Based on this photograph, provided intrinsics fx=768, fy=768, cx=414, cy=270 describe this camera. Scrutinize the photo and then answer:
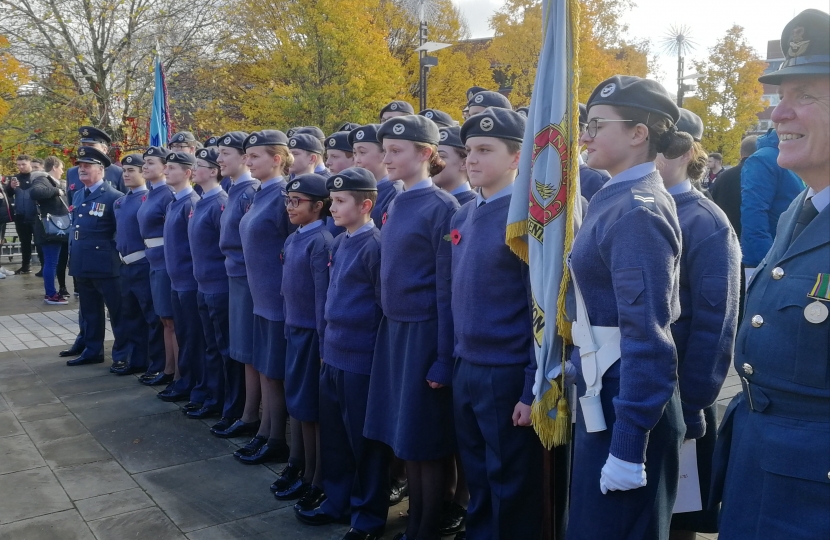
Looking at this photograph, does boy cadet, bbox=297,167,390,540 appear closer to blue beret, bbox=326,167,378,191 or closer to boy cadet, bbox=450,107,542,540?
blue beret, bbox=326,167,378,191

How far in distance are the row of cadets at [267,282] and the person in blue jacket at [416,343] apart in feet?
4.17

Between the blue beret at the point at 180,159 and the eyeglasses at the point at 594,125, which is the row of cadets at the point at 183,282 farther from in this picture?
the eyeglasses at the point at 594,125

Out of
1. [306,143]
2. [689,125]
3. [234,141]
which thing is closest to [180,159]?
[234,141]

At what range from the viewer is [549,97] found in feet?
10.1

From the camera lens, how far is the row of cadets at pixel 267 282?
4.94 meters

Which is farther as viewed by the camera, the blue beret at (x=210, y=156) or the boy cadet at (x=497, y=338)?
the blue beret at (x=210, y=156)

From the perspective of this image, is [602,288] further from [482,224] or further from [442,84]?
[442,84]

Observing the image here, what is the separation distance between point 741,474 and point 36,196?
11351mm

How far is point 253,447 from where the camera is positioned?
204 inches

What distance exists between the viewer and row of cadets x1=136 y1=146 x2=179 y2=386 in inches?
264

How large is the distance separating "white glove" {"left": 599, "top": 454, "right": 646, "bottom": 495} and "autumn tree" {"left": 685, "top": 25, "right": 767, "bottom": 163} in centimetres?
2997

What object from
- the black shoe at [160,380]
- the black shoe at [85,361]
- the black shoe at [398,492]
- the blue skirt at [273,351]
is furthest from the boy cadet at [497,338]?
the black shoe at [85,361]

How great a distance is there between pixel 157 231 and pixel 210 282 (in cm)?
125

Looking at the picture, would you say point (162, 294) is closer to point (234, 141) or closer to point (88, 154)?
point (234, 141)
